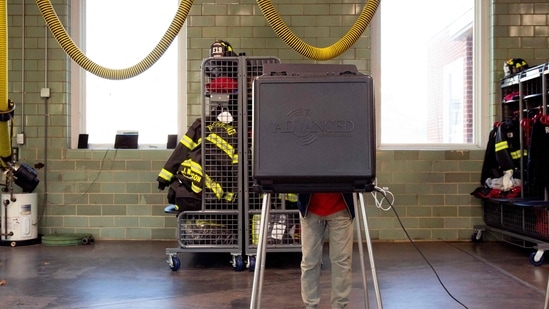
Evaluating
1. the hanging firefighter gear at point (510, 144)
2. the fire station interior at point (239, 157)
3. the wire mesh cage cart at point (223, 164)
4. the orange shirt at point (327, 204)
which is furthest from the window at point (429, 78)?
the orange shirt at point (327, 204)

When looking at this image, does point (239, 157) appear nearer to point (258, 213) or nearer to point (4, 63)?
point (258, 213)

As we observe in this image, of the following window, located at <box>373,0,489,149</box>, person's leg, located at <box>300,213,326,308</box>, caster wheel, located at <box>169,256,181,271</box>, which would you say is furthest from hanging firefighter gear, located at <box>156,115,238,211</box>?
window, located at <box>373,0,489,149</box>

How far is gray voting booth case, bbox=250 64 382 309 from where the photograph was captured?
1941 mm

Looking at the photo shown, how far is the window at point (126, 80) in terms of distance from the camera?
6.26m

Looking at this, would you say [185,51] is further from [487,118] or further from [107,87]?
[487,118]

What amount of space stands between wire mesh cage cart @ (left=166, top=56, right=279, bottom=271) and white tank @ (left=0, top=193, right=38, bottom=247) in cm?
212

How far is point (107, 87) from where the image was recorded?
20.7ft

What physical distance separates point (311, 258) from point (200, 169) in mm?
Result: 2060

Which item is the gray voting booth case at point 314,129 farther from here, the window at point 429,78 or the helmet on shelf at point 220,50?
the window at point 429,78

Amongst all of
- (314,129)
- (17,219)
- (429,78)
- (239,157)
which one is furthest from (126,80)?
(314,129)

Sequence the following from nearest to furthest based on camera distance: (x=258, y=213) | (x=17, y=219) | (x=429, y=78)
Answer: (x=258, y=213)
(x=17, y=219)
(x=429, y=78)

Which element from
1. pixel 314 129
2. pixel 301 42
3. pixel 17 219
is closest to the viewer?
pixel 314 129

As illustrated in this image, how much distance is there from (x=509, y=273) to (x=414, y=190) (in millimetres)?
1770

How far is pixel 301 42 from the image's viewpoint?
14.6ft
